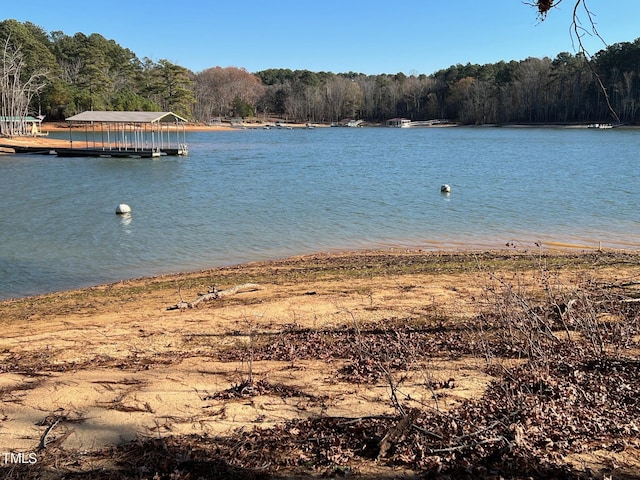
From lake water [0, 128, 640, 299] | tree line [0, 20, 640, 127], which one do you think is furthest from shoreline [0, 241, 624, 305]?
tree line [0, 20, 640, 127]

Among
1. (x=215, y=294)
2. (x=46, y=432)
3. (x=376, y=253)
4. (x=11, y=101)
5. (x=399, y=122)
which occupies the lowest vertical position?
(x=376, y=253)

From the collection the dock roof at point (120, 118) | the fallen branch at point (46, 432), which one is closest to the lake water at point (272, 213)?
the dock roof at point (120, 118)

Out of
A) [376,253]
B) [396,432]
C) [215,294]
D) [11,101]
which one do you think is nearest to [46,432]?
[396,432]

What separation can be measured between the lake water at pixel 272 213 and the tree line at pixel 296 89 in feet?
75.8

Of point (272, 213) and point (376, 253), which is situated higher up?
point (272, 213)

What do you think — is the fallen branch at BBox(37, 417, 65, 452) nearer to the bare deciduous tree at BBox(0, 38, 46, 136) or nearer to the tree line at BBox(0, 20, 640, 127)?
the tree line at BBox(0, 20, 640, 127)

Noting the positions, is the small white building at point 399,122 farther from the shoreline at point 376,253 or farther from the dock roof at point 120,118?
the shoreline at point 376,253

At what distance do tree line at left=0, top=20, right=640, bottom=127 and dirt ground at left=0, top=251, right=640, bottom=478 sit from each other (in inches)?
1733

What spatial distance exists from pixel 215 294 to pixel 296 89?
6099 inches

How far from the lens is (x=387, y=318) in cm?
678

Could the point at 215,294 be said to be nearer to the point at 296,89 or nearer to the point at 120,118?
the point at 120,118

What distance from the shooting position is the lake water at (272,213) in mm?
14484

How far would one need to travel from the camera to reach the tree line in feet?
272

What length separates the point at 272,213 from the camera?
69.6 feet
